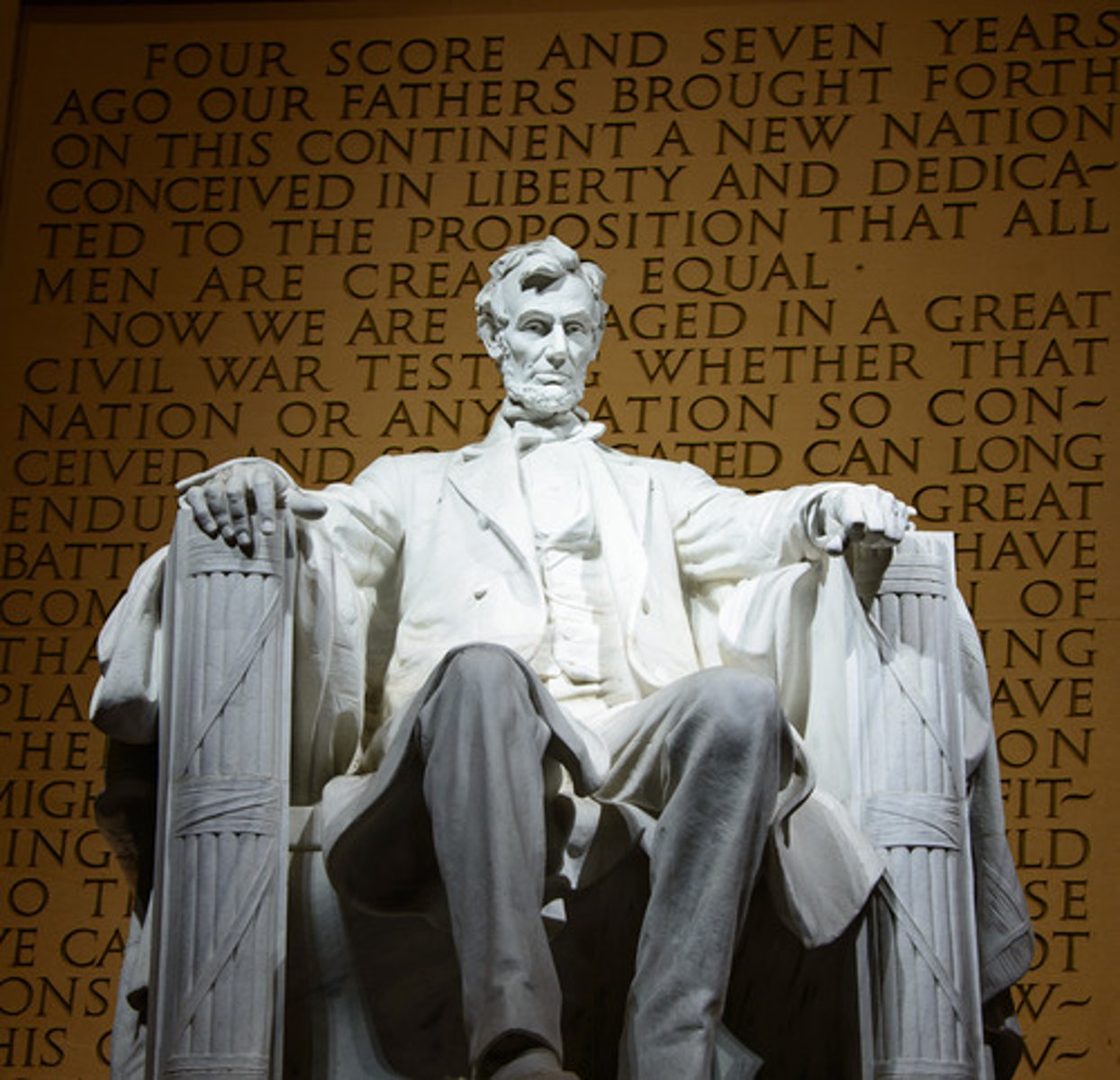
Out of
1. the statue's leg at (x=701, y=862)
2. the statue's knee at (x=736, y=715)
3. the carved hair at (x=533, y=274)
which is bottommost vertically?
the statue's leg at (x=701, y=862)

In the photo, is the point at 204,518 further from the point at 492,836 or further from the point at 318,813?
the point at 492,836

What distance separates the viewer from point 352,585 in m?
5.92

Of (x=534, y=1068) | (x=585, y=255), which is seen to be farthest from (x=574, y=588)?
(x=585, y=255)

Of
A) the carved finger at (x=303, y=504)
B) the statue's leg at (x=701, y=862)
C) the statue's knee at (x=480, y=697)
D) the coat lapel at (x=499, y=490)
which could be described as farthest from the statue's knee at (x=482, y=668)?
the coat lapel at (x=499, y=490)

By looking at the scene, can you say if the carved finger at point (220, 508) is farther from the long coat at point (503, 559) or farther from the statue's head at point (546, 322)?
the statue's head at point (546, 322)

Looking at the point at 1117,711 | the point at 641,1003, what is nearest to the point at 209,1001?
the point at 641,1003

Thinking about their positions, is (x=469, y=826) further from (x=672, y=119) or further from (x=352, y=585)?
(x=672, y=119)

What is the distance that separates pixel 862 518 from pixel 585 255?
2.20 meters

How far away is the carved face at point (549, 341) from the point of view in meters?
6.30

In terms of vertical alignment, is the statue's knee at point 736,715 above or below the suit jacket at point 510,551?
below

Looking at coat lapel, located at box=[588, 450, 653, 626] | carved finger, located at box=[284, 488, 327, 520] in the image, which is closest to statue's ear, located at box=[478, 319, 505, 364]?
coat lapel, located at box=[588, 450, 653, 626]

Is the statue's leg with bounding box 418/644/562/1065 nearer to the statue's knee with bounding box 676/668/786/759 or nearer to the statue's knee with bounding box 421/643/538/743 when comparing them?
the statue's knee with bounding box 421/643/538/743

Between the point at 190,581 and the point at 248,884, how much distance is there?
47cm

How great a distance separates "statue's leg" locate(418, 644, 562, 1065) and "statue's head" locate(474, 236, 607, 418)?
3.68 feet
